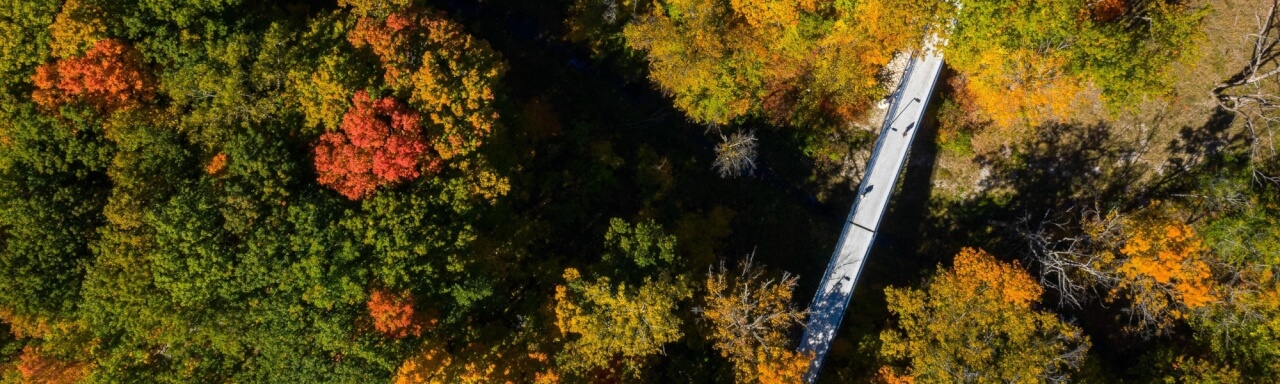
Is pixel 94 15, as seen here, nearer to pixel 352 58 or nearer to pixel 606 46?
pixel 352 58

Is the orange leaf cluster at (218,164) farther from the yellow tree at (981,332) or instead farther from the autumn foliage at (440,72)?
the yellow tree at (981,332)

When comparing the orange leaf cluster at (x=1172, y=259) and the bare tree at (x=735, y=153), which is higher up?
the orange leaf cluster at (x=1172, y=259)

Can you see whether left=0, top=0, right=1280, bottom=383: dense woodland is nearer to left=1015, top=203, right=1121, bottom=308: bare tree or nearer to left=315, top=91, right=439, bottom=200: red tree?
left=315, top=91, right=439, bottom=200: red tree

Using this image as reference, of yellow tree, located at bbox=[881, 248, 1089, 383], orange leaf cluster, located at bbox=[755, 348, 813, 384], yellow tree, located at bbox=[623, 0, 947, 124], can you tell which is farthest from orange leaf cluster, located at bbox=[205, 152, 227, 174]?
yellow tree, located at bbox=[881, 248, 1089, 383]

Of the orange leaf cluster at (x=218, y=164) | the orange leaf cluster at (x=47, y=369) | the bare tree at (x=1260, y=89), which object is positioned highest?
the bare tree at (x=1260, y=89)

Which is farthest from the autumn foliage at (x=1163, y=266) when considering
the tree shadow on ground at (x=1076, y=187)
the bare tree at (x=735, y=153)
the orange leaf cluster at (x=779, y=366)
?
the bare tree at (x=735, y=153)

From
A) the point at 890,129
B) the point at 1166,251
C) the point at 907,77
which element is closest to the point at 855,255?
the point at 890,129
